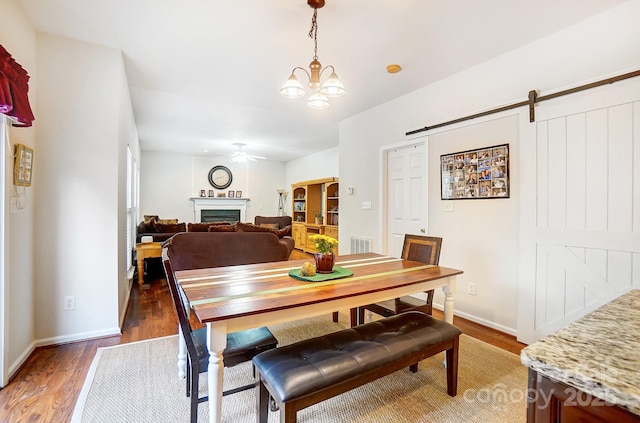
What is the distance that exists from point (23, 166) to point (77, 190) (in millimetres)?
429

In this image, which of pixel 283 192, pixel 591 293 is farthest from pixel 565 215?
pixel 283 192

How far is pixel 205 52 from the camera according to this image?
8.90ft

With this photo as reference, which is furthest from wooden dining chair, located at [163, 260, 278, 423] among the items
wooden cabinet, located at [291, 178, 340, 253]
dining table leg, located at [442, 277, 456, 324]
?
wooden cabinet, located at [291, 178, 340, 253]

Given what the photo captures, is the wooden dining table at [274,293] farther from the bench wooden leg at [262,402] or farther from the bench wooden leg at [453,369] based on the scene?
the bench wooden leg at [453,369]

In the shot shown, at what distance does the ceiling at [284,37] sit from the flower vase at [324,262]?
175 centimetres

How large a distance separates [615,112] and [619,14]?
0.69 metres

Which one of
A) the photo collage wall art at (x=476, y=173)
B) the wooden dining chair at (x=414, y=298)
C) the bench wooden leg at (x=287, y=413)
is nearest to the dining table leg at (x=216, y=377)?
the bench wooden leg at (x=287, y=413)

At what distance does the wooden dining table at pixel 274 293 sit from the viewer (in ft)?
4.20

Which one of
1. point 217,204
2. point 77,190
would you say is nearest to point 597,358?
point 77,190

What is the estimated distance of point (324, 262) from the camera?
192 cm

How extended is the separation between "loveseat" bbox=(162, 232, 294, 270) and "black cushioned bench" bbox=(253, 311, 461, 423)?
1897mm

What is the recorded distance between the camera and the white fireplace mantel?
27.2 feet

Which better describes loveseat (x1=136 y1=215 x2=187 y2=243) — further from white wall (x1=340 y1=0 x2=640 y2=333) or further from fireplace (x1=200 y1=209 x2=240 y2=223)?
fireplace (x1=200 y1=209 x2=240 y2=223)

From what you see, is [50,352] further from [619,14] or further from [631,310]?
[619,14]
